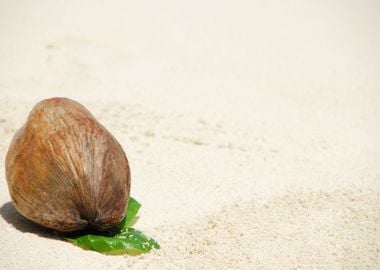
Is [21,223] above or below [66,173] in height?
below

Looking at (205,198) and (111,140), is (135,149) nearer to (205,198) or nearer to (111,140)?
(205,198)

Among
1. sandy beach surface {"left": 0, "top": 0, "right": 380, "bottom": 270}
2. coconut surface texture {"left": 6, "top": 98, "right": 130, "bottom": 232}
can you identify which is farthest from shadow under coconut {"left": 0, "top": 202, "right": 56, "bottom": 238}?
coconut surface texture {"left": 6, "top": 98, "right": 130, "bottom": 232}

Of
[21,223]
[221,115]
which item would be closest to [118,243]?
[21,223]

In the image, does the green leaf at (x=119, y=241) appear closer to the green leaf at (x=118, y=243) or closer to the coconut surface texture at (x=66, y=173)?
the green leaf at (x=118, y=243)

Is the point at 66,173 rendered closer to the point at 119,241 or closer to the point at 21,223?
the point at 119,241

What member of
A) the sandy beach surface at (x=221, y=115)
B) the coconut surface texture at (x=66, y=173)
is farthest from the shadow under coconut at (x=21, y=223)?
the coconut surface texture at (x=66, y=173)
